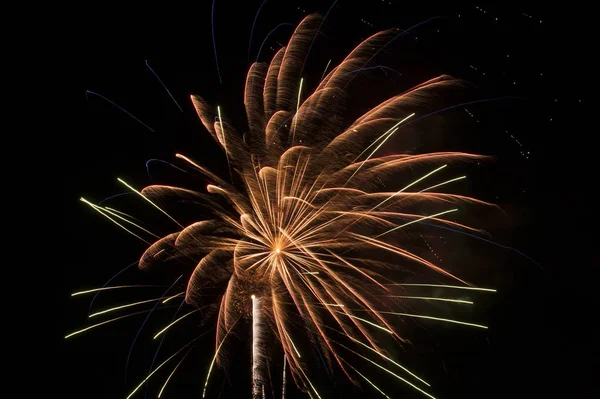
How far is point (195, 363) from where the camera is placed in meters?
13.8

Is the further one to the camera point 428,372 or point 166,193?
point 428,372

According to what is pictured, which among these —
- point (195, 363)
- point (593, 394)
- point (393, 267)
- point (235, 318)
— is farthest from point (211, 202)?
point (593, 394)

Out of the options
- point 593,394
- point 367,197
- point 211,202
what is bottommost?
point 593,394

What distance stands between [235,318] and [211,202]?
2097 mm

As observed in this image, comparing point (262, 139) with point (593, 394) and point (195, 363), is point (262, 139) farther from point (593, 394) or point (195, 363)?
point (593, 394)

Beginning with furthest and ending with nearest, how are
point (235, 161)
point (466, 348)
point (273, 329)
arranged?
point (466, 348)
point (273, 329)
point (235, 161)

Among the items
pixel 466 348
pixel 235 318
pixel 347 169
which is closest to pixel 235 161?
pixel 347 169

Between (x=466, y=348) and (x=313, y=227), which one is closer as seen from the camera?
(x=313, y=227)

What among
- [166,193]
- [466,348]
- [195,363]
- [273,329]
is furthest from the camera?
[466,348]

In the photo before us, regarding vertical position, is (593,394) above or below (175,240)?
below

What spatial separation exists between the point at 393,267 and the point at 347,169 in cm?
215

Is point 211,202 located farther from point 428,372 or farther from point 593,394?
point 593,394

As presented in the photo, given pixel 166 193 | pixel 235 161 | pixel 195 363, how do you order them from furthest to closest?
pixel 195 363, pixel 235 161, pixel 166 193

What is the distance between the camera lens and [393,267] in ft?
29.9
